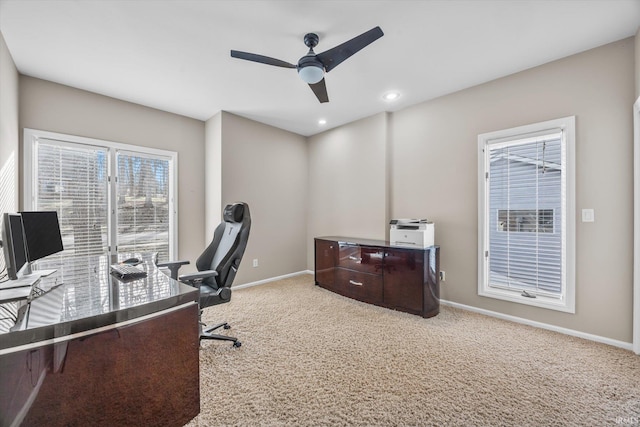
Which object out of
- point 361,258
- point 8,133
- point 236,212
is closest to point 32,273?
point 236,212

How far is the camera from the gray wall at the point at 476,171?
240 centimetres

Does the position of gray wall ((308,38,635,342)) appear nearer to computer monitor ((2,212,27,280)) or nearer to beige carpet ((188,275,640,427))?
beige carpet ((188,275,640,427))

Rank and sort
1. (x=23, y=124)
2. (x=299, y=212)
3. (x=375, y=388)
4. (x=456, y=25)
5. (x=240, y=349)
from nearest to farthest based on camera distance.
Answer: (x=375, y=388)
(x=456, y=25)
(x=240, y=349)
(x=23, y=124)
(x=299, y=212)

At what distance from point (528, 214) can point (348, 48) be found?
2.57 meters

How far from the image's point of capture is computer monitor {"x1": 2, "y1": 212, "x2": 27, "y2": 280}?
1255mm

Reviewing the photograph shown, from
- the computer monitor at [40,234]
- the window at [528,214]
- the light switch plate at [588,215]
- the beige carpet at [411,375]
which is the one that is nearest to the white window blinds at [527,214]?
the window at [528,214]

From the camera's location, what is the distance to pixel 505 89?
3.02 m

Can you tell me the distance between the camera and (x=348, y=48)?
6.61 feet

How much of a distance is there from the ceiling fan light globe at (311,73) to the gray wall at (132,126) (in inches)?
107

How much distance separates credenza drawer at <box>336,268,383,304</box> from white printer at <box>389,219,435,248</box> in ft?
1.81

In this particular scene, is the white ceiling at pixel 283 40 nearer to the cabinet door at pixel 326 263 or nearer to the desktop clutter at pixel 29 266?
the desktop clutter at pixel 29 266

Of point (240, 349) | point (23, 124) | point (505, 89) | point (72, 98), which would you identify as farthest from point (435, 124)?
point (23, 124)

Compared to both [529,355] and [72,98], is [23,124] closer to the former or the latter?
[72,98]

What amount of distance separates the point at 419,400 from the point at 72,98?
184 inches
